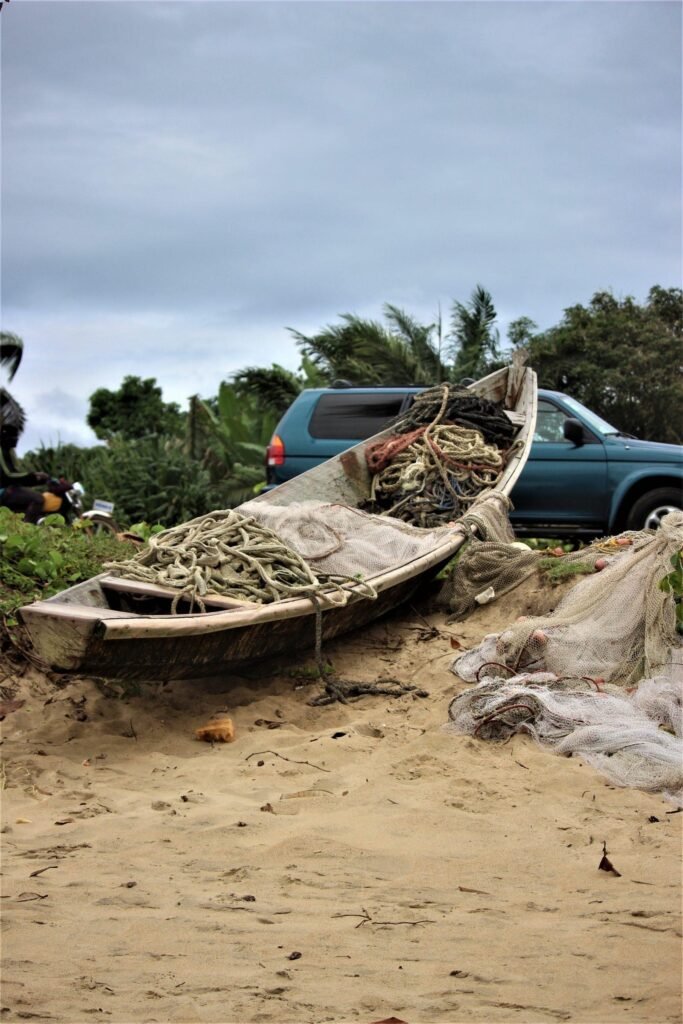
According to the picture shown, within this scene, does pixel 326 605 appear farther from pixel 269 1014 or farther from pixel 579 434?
pixel 579 434

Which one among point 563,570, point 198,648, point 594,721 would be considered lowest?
point 594,721

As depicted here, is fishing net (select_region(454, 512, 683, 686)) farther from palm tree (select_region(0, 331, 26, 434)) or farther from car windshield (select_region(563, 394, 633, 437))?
palm tree (select_region(0, 331, 26, 434))

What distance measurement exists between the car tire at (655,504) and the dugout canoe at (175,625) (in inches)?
122

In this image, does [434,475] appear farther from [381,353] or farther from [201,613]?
[381,353]

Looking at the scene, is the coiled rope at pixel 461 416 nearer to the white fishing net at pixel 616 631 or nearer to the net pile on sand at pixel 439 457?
the net pile on sand at pixel 439 457

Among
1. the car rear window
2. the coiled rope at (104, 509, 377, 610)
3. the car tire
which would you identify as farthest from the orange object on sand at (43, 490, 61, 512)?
the car tire

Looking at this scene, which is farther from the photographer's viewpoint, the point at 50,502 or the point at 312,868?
the point at 50,502

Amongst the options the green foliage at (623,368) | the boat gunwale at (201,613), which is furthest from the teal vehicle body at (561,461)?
the green foliage at (623,368)

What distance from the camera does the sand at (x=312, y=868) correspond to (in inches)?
131

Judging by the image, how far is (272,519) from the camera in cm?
782

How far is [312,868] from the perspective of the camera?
447 centimetres

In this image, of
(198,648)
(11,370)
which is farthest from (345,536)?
(11,370)

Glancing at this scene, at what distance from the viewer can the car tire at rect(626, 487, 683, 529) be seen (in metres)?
10.7

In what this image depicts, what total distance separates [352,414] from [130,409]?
74.5 feet
